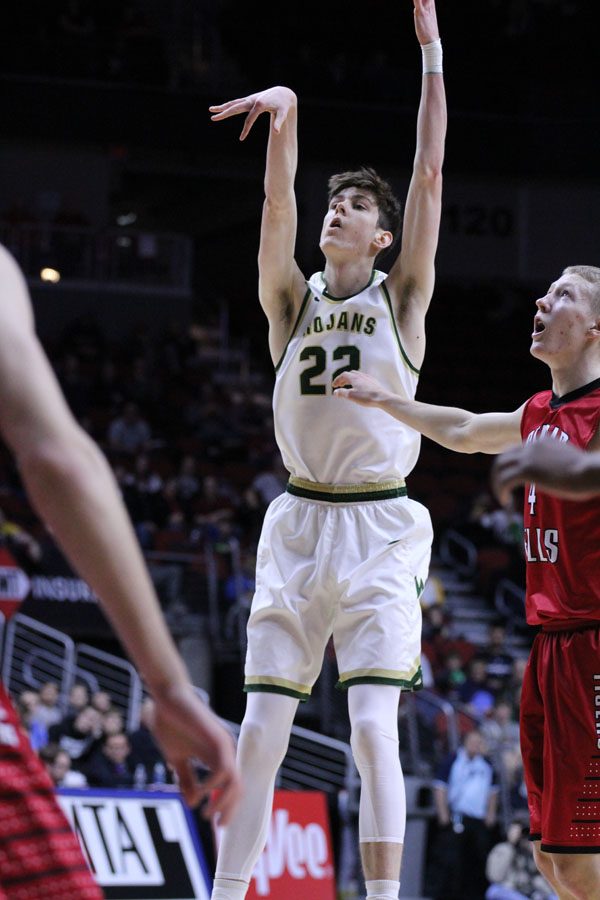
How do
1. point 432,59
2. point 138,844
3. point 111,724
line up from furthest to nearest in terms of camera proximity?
point 111,724 → point 138,844 → point 432,59

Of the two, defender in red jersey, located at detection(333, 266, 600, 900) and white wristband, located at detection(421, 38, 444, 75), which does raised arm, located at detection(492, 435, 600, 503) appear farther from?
white wristband, located at detection(421, 38, 444, 75)

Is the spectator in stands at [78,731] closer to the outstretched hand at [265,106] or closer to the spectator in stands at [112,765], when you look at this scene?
the spectator in stands at [112,765]

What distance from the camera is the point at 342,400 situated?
562 centimetres

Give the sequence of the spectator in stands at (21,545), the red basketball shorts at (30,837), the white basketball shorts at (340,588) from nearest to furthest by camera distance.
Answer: the red basketball shorts at (30,837)
the white basketball shorts at (340,588)
the spectator in stands at (21,545)

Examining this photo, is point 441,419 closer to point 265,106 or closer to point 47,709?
point 265,106

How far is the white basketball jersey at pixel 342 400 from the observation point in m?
5.63

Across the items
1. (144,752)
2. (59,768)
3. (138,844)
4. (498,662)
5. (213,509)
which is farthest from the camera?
(213,509)

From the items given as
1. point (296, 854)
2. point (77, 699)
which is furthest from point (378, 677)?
point (77, 699)

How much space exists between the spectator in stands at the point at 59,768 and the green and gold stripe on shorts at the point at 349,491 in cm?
703

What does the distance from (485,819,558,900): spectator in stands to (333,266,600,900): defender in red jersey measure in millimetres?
8376

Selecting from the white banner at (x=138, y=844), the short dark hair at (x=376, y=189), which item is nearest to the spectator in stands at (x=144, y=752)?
the white banner at (x=138, y=844)

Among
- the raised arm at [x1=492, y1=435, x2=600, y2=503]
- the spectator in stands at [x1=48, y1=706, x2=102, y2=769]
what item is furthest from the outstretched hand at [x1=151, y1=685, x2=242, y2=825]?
the spectator in stands at [x1=48, y1=706, x2=102, y2=769]

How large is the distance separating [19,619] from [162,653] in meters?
15.1

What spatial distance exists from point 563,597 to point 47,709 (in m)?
9.93
